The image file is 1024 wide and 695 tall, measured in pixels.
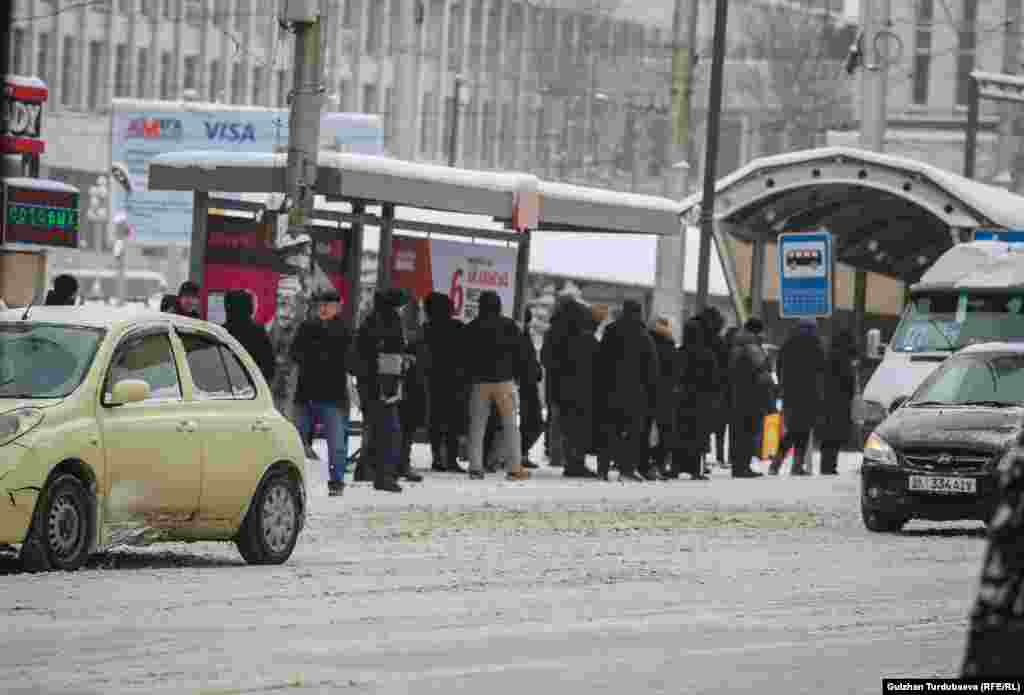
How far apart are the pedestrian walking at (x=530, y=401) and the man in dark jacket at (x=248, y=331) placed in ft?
16.7

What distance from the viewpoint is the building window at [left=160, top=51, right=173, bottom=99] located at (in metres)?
91.1

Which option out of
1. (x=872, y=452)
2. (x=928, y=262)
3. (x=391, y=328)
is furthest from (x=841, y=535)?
(x=928, y=262)

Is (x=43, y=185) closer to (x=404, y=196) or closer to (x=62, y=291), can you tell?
(x=62, y=291)

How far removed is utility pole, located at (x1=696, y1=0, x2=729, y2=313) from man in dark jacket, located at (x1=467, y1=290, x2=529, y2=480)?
32.9 feet

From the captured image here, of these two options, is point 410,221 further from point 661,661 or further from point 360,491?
point 661,661

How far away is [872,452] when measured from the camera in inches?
796

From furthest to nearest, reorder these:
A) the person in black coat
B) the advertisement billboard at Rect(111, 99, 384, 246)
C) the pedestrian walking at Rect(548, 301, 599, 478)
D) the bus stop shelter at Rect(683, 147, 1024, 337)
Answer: the advertisement billboard at Rect(111, 99, 384, 246)
the bus stop shelter at Rect(683, 147, 1024, 337)
the person in black coat
the pedestrian walking at Rect(548, 301, 599, 478)

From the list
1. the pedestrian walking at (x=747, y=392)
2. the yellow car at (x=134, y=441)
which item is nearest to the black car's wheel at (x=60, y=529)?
the yellow car at (x=134, y=441)

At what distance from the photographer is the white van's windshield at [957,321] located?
2855 centimetres

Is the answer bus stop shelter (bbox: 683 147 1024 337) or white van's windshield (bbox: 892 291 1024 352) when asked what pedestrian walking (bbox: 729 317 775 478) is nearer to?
white van's windshield (bbox: 892 291 1024 352)

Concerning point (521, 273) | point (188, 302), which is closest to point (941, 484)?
point (188, 302)

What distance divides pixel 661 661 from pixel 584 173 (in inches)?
3526

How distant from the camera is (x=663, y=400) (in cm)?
2759

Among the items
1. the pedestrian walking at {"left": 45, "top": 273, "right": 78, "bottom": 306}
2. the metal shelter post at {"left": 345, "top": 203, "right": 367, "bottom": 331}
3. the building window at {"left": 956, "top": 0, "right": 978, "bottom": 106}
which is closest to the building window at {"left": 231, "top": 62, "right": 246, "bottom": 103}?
→ the building window at {"left": 956, "top": 0, "right": 978, "bottom": 106}
